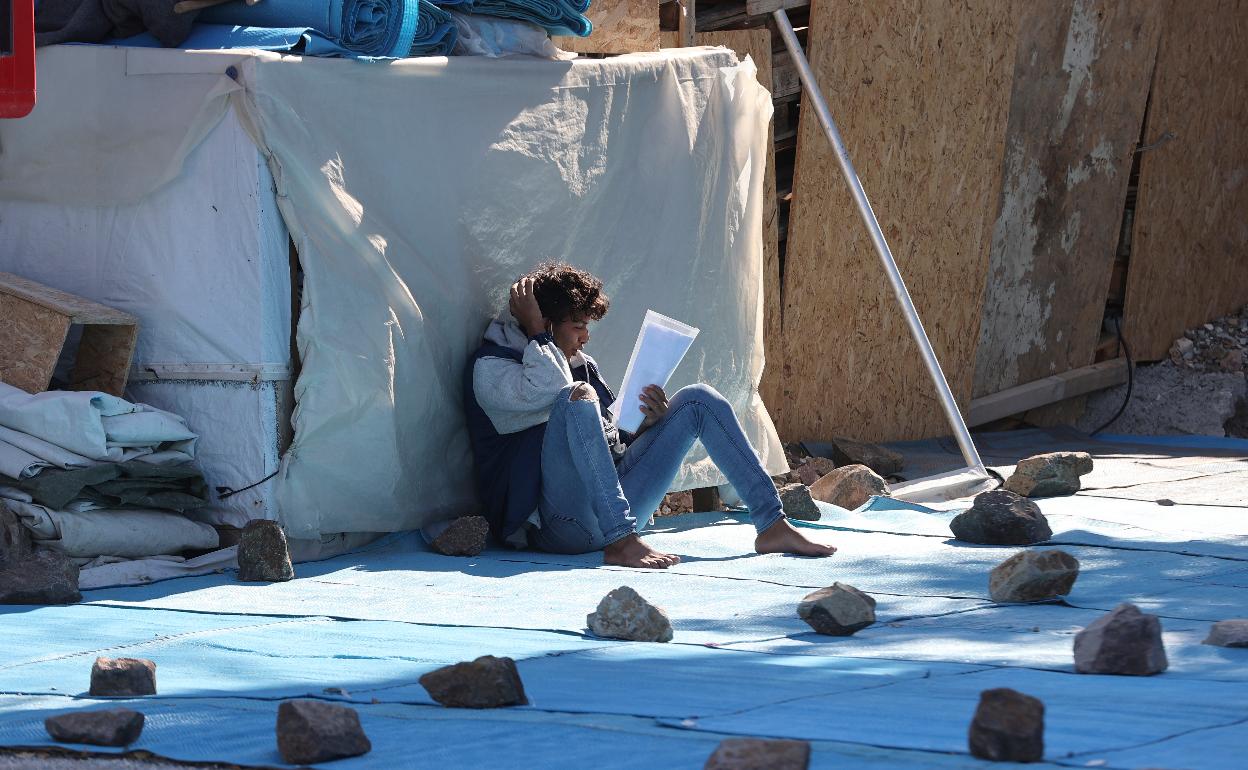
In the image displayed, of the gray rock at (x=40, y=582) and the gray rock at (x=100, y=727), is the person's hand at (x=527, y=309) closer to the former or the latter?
the gray rock at (x=40, y=582)

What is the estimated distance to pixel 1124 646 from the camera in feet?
11.0

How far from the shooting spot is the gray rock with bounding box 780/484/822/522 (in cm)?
624

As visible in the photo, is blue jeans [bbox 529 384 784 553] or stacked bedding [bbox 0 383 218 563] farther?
blue jeans [bbox 529 384 784 553]

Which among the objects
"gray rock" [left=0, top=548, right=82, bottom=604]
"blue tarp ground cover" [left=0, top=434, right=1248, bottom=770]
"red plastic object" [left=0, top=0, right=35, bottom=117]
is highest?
"red plastic object" [left=0, top=0, right=35, bottom=117]

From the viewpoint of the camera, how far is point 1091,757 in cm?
255

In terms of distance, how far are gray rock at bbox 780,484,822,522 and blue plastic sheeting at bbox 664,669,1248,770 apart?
2870 millimetres

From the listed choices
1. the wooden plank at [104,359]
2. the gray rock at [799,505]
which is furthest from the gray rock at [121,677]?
the gray rock at [799,505]

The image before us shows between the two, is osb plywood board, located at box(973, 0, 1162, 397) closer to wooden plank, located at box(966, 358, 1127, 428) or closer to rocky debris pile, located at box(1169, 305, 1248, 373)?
wooden plank, located at box(966, 358, 1127, 428)

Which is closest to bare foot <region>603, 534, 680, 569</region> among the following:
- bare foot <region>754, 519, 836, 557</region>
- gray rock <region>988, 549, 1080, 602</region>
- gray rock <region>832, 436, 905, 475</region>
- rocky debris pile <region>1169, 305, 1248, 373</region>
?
bare foot <region>754, 519, 836, 557</region>

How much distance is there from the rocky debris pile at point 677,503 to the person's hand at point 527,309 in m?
1.73

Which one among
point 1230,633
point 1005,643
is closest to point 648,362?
point 1005,643

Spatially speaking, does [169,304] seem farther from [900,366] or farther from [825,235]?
[900,366]

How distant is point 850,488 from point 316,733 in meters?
4.26

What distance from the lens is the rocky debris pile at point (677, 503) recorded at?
23.2 ft
